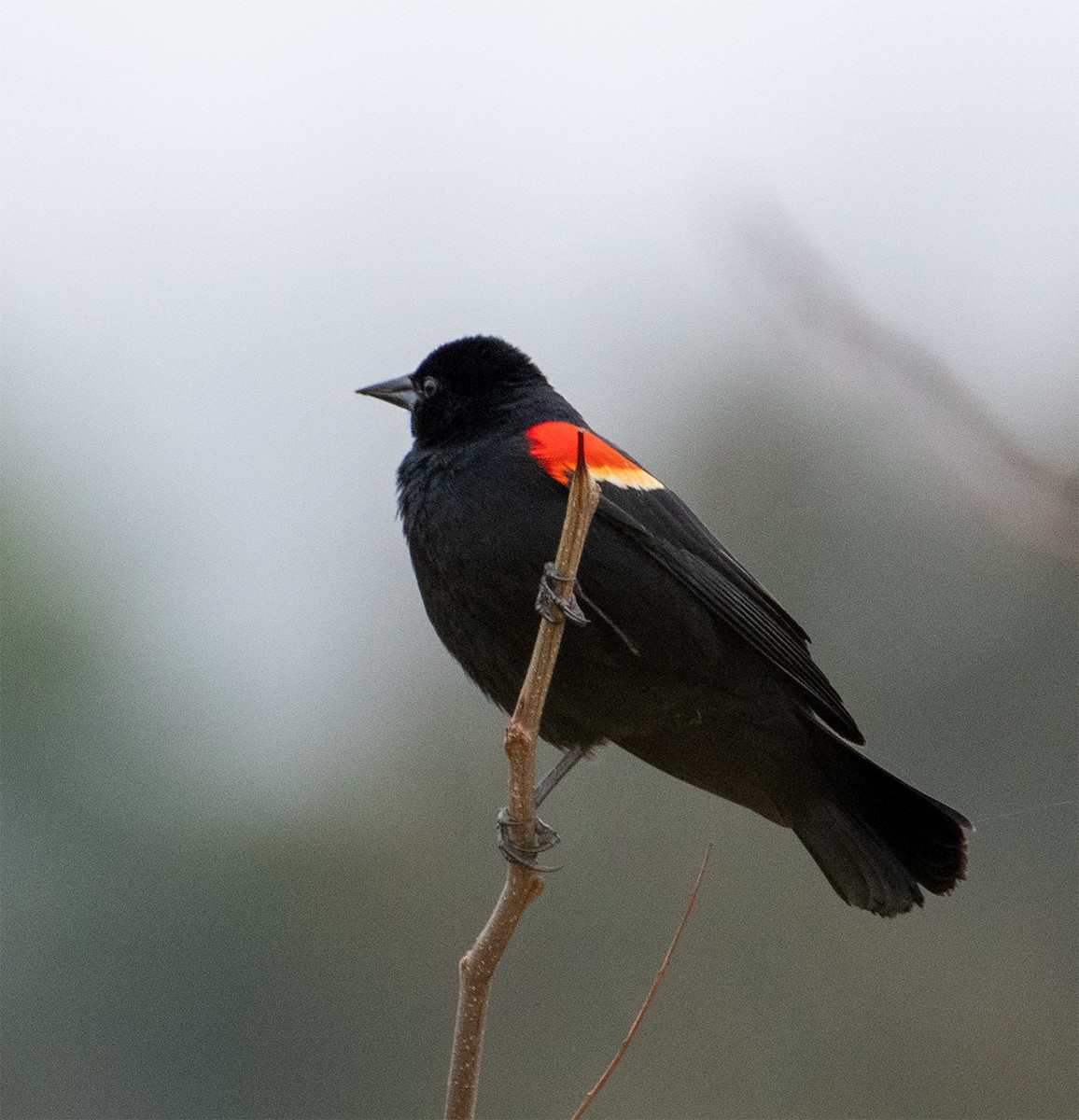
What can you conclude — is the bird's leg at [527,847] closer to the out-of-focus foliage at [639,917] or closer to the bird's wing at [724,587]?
the bird's wing at [724,587]

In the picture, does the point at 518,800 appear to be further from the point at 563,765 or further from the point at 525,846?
the point at 563,765

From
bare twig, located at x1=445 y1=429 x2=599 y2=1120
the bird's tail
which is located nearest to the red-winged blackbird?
the bird's tail

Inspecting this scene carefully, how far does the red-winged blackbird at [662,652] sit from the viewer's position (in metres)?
2.71

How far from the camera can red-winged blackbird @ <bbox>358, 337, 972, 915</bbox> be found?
8.89ft

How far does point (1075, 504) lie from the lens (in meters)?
1.22

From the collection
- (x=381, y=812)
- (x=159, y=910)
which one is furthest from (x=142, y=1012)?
(x=381, y=812)

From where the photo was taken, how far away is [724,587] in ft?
9.29

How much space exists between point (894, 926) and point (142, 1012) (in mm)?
3403

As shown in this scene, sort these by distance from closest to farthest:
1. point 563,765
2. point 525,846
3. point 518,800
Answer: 1. point 518,800
2. point 525,846
3. point 563,765

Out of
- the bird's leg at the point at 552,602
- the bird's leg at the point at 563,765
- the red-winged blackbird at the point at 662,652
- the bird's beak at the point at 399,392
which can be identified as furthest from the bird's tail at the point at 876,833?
the bird's beak at the point at 399,392

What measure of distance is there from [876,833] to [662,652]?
597 millimetres

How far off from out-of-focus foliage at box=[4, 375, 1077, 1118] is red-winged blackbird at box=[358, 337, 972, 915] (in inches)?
60.0

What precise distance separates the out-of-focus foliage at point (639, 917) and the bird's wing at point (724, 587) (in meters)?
1.63

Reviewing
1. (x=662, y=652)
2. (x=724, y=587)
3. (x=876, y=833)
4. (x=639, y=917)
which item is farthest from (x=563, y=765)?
(x=639, y=917)
